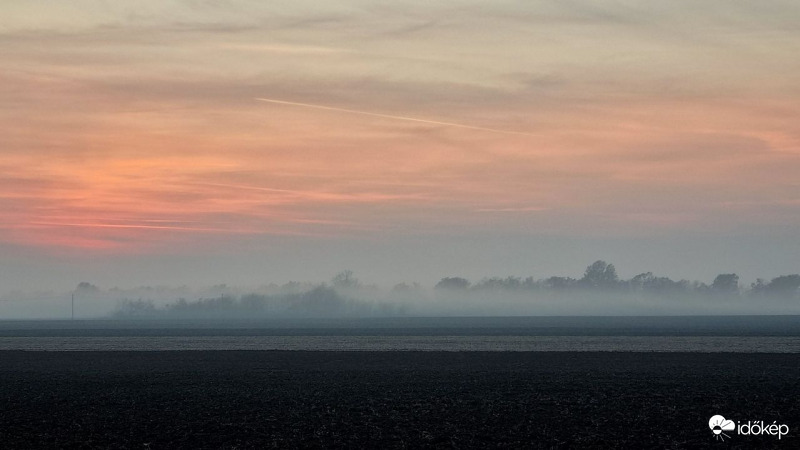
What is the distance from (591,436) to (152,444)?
1567 cm

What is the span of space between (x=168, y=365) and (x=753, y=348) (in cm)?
5010

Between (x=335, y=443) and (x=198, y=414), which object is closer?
(x=335, y=443)

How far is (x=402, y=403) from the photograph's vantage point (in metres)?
40.5

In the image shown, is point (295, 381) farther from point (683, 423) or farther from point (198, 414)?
point (683, 423)

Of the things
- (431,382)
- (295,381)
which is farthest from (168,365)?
(431,382)

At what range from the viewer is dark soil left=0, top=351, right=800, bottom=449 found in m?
32.5

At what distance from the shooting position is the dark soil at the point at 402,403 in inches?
1280

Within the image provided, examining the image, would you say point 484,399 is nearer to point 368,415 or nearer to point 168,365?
point 368,415

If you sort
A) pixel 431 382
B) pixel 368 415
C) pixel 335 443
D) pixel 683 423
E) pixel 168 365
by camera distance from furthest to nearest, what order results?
pixel 168 365 < pixel 431 382 < pixel 368 415 < pixel 683 423 < pixel 335 443

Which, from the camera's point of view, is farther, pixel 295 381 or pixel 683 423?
pixel 295 381

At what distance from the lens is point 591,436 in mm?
32094

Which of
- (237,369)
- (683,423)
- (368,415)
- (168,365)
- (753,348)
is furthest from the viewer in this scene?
(753,348)

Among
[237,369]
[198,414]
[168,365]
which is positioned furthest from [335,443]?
[168,365]

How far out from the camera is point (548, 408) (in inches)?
1505
